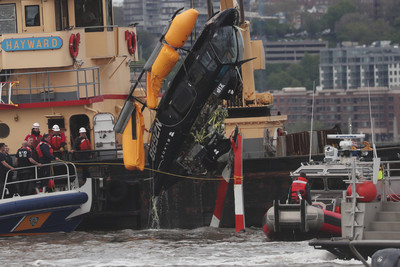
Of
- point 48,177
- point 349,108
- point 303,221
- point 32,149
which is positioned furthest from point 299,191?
point 349,108

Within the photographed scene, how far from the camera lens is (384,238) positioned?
66.3ft

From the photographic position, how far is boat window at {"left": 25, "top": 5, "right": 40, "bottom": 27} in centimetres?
2933

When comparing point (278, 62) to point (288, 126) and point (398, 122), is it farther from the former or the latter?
point (288, 126)

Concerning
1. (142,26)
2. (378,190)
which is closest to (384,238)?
(378,190)

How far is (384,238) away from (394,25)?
439 ft

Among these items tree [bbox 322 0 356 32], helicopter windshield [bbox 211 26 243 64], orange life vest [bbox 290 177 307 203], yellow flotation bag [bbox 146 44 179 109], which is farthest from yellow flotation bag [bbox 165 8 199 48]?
tree [bbox 322 0 356 32]

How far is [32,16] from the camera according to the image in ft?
96.4

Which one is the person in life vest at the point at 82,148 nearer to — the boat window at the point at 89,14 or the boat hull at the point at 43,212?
the boat hull at the point at 43,212

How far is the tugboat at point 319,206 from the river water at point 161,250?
0.38 m

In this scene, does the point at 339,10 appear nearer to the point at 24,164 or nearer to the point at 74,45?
the point at 74,45

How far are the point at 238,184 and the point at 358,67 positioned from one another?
5473 inches

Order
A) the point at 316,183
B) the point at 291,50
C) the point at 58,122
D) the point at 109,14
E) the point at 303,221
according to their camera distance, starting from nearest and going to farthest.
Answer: the point at 303,221 → the point at 316,183 → the point at 58,122 → the point at 109,14 → the point at 291,50

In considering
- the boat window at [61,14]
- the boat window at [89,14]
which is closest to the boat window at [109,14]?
the boat window at [89,14]

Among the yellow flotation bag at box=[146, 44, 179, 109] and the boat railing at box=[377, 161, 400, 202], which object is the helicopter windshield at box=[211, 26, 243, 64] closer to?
the yellow flotation bag at box=[146, 44, 179, 109]
